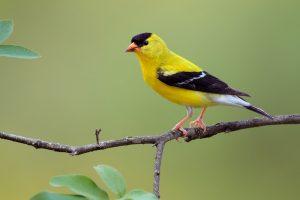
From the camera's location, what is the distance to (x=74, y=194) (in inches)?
28.3

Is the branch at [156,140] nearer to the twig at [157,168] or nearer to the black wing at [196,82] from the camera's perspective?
the twig at [157,168]

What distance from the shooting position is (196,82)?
2.05 meters

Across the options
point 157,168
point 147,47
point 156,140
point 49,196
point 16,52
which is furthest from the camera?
point 147,47

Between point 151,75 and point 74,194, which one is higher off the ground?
point 151,75

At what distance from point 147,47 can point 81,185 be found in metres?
1.50

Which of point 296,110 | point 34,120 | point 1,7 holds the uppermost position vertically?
point 1,7

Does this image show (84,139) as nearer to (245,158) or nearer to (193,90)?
(245,158)

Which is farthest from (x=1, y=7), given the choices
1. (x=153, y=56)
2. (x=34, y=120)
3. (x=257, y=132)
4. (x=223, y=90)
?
(x=223, y=90)

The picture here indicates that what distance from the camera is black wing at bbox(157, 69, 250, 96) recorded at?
2.00 metres

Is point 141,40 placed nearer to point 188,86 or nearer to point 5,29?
point 188,86

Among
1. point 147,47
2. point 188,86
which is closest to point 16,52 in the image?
point 188,86

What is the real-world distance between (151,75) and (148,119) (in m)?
1.39

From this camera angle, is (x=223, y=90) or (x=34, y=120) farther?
(x=34, y=120)

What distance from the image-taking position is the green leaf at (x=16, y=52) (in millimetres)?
888
